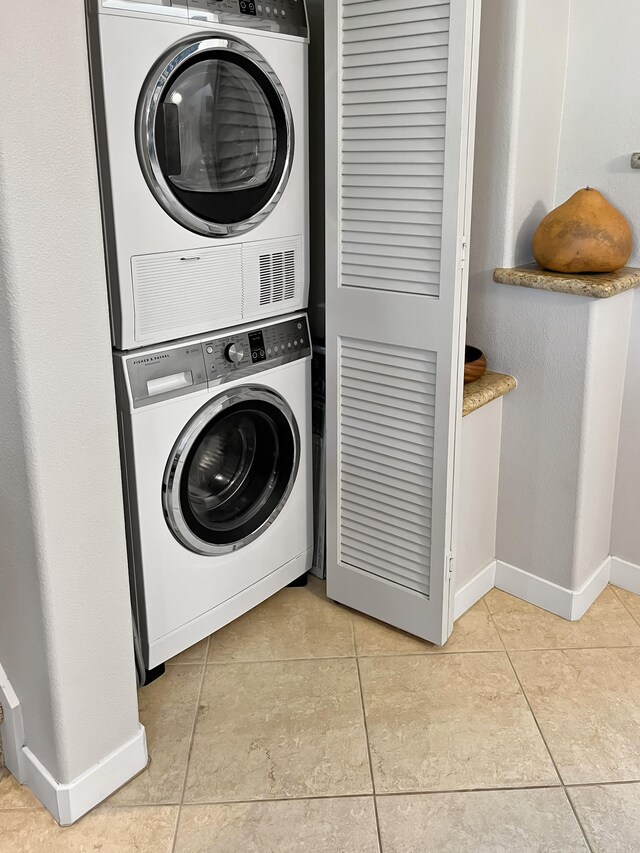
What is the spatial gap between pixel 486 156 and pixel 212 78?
79 cm

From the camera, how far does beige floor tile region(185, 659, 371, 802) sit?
67.7 inches

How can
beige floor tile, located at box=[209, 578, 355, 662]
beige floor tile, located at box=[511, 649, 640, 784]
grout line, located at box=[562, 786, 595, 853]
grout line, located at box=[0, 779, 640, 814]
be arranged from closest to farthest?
grout line, located at box=[562, 786, 595, 853] → grout line, located at box=[0, 779, 640, 814] → beige floor tile, located at box=[511, 649, 640, 784] → beige floor tile, located at box=[209, 578, 355, 662]

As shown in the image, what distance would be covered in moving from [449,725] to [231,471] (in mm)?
869

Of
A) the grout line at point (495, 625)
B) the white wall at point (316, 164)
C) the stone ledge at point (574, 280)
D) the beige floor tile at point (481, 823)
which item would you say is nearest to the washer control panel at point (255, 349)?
the white wall at point (316, 164)

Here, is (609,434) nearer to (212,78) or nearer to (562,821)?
(562,821)

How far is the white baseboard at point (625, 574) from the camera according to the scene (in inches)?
95.7

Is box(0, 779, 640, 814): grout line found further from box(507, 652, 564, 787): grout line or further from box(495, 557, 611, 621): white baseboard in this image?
box(495, 557, 611, 621): white baseboard

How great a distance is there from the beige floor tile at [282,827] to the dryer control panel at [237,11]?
1.64 metres

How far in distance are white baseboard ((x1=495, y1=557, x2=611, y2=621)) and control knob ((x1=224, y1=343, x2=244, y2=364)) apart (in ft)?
3.48

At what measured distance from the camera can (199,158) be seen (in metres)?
1.80

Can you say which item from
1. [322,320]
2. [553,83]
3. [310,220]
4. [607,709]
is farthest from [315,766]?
[553,83]

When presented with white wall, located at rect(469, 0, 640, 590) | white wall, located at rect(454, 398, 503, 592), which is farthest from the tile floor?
white wall, located at rect(469, 0, 640, 590)

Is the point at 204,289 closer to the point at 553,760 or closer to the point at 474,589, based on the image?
the point at 474,589

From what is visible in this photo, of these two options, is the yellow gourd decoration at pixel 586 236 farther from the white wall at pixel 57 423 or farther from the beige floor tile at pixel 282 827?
the beige floor tile at pixel 282 827
